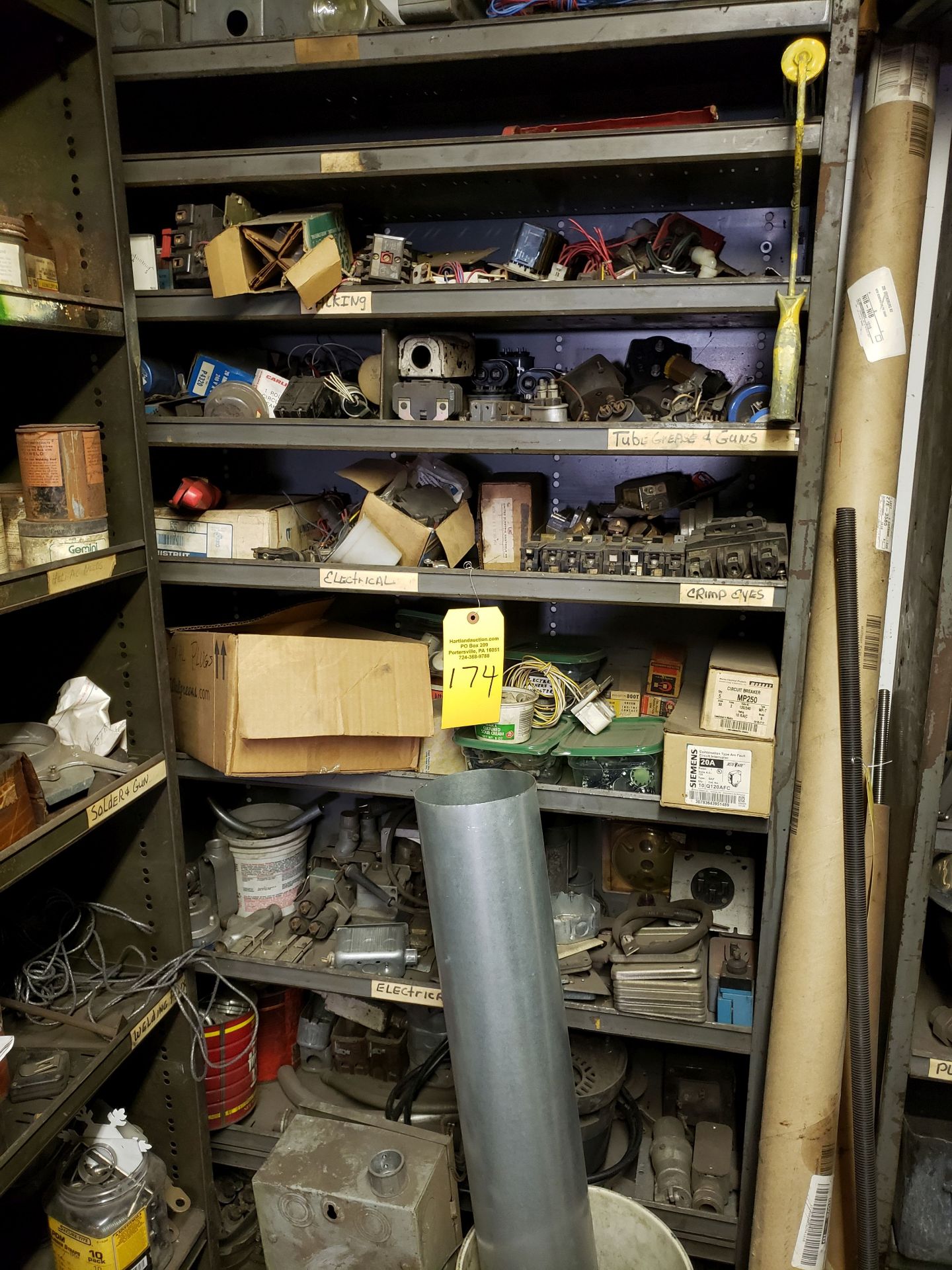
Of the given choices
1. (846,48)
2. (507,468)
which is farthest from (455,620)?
(846,48)

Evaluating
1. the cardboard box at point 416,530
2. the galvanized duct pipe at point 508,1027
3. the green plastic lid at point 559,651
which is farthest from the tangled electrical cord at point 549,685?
the galvanized duct pipe at point 508,1027

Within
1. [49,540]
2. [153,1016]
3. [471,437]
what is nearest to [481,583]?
[471,437]

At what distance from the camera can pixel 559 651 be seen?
6.26 ft

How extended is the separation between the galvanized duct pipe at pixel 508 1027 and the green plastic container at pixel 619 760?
1.27 ft

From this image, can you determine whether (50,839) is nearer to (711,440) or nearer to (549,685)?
(549,685)

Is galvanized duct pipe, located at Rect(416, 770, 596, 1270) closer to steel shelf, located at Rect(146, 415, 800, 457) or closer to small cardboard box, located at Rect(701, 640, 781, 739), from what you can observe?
small cardboard box, located at Rect(701, 640, 781, 739)

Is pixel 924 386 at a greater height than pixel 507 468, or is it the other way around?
pixel 924 386

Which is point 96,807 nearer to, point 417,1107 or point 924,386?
point 417,1107

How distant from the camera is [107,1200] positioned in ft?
5.00

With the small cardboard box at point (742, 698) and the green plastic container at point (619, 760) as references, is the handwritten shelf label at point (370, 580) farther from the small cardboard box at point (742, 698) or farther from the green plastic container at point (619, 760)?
the small cardboard box at point (742, 698)

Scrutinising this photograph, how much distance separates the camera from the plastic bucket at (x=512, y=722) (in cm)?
168

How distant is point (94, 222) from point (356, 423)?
1.80 ft

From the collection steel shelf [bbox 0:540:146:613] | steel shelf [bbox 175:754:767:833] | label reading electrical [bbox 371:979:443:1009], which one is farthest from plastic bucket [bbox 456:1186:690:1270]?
steel shelf [bbox 0:540:146:613]

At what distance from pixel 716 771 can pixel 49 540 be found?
1.19 meters
